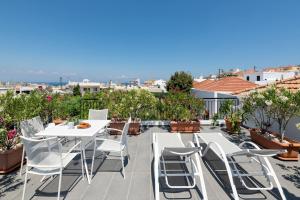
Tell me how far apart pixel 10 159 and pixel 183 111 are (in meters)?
4.92

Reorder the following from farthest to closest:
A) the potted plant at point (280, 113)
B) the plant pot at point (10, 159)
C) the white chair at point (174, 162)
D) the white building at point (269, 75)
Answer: the white building at point (269, 75) → the potted plant at point (280, 113) → the plant pot at point (10, 159) → the white chair at point (174, 162)

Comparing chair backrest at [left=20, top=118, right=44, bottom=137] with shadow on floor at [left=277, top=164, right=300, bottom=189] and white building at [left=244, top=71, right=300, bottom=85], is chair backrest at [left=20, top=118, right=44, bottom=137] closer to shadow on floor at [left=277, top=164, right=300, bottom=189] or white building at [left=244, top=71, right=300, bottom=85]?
shadow on floor at [left=277, top=164, right=300, bottom=189]

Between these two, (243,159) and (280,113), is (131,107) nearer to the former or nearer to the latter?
(243,159)

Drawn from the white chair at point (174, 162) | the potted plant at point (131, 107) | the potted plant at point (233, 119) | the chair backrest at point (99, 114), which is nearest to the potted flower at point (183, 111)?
the potted plant at point (131, 107)

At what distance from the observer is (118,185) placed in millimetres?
3129

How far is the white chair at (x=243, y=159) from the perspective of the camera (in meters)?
2.75

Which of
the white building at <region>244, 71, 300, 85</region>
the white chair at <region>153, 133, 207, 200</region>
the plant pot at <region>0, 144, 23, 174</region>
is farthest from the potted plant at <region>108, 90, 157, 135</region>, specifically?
the white building at <region>244, 71, 300, 85</region>

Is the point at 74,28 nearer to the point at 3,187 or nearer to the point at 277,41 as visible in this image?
the point at 277,41

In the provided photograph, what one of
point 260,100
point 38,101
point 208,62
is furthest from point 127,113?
point 208,62

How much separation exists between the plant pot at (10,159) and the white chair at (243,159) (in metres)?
3.58

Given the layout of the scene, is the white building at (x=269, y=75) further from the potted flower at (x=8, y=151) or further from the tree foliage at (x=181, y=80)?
the potted flower at (x=8, y=151)

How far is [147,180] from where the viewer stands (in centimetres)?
330

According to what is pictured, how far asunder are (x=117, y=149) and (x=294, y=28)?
21.4 m

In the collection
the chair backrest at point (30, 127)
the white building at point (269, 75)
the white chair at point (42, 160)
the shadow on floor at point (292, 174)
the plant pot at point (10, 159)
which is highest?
the white building at point (269, 75)
